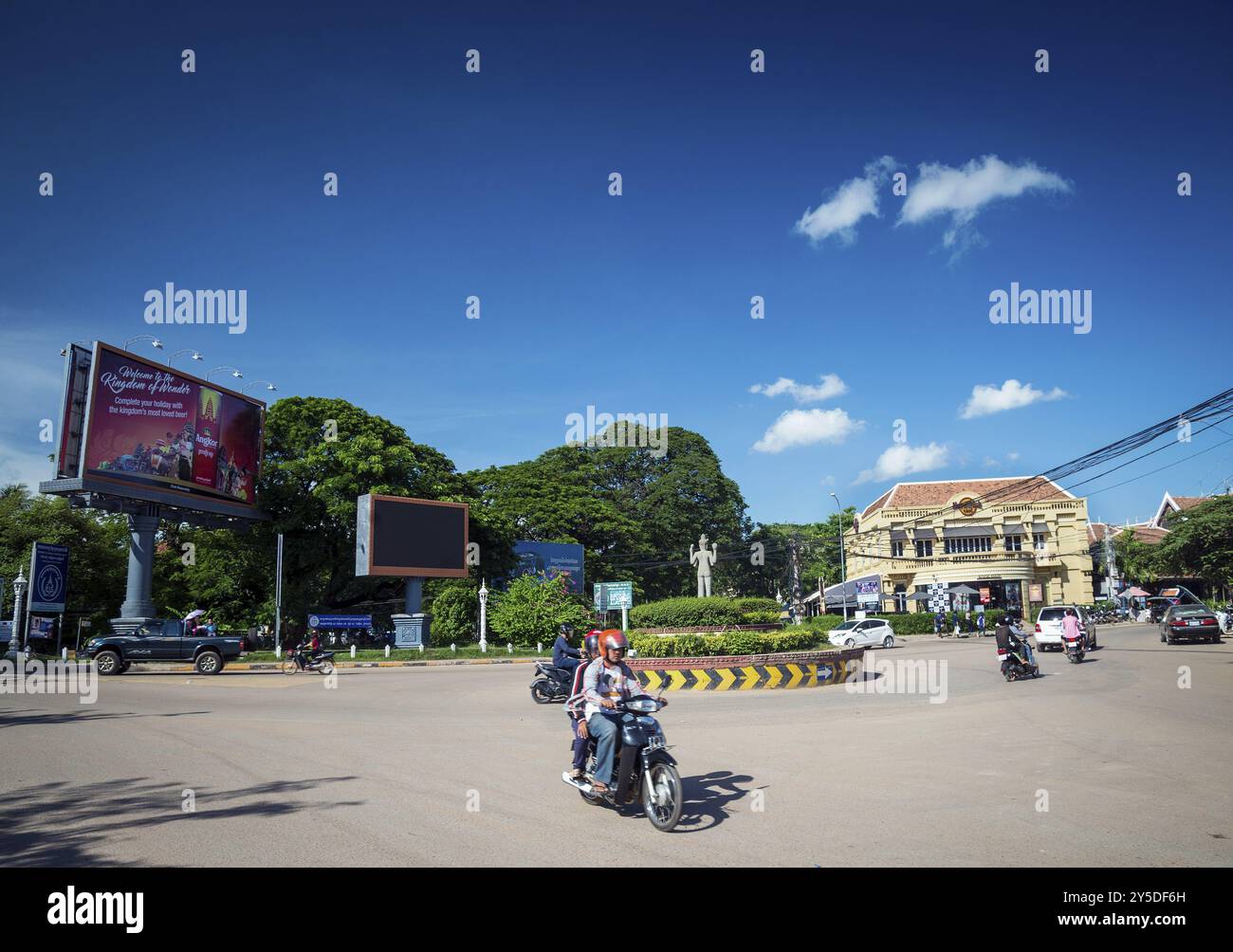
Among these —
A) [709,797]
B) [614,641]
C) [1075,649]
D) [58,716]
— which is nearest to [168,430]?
[58,716]

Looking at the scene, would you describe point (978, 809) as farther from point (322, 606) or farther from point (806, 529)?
point (806, 529)

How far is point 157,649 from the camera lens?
2469 cm

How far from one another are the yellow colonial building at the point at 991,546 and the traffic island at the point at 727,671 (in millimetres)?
44623

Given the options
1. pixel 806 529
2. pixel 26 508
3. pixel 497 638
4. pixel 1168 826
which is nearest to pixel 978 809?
pixel 1168 826

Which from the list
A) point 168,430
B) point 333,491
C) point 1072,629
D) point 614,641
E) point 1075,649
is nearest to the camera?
point 614,641

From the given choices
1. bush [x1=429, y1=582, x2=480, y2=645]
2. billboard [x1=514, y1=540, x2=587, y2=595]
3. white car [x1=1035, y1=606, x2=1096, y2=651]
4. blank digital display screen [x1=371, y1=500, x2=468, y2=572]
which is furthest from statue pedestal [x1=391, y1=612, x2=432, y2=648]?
white car [x1=1035, y1=606, x2=1096, y2=651]

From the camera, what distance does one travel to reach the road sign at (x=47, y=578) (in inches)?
1111

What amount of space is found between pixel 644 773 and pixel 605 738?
18.6 inches

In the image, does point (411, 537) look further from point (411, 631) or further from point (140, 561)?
point (140, 561)

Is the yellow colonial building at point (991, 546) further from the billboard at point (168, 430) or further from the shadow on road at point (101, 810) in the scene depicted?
the shadow on road at point (101, 810)

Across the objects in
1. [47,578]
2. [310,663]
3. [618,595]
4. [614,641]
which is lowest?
[310,663]

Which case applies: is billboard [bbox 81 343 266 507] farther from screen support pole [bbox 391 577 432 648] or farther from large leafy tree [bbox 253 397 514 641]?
screen support pole [bbox 391 577 432 648]

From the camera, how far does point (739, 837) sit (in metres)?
6.00
